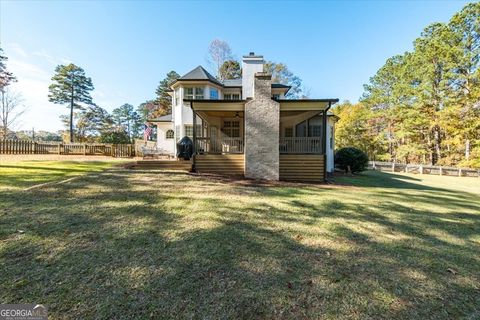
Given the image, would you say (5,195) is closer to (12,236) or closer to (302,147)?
(12,236)

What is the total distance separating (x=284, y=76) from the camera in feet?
114

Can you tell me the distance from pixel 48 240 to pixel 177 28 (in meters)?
18.1

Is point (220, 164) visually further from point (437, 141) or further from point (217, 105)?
point (437, 141)

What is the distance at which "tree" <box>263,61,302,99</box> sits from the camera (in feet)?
109

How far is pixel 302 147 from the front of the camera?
11.5 metres

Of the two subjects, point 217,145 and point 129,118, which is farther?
point 129,118

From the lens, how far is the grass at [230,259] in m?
2.09

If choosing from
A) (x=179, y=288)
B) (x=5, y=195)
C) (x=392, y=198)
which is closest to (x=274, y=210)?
(x=179, y=288)

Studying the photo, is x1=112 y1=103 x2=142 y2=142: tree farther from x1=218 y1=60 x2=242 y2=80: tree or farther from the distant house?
the distant house

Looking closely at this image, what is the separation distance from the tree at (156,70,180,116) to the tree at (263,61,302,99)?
19073 mm

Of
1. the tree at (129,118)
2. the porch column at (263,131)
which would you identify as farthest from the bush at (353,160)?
the tree at (129,118)

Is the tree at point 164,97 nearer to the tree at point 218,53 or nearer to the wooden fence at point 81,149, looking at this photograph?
the tree at point 218,53

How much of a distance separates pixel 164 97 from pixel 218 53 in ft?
55.7

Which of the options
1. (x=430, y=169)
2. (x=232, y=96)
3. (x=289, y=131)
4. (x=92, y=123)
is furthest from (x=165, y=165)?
(x=92, y=123)
